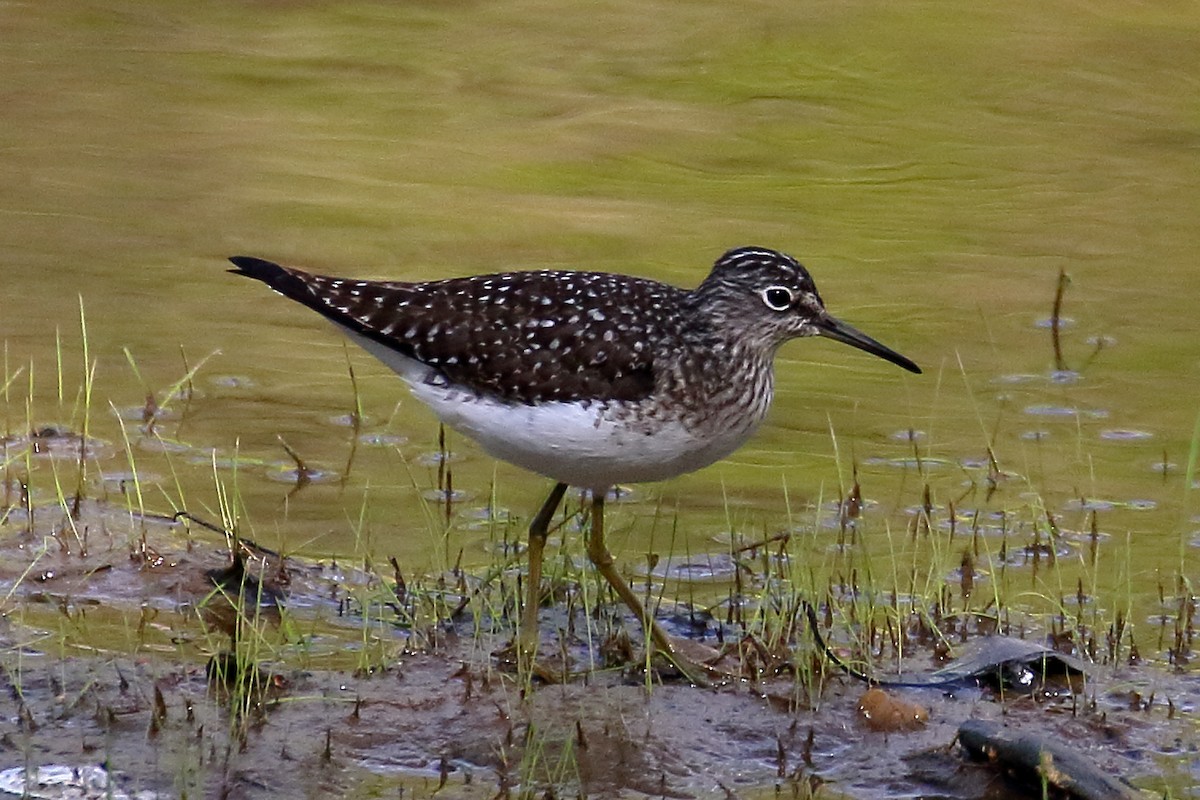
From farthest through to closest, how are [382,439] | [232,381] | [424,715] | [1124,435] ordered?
[232,381] < [1124,435] < [382,439] < [424,715]

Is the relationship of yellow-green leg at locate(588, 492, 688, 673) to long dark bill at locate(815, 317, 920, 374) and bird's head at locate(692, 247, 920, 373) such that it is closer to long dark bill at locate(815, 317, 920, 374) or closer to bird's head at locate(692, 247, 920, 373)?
bird's head at locate(692, 247, 920, 373)

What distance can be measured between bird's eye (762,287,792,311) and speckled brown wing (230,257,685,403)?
322 millimetres

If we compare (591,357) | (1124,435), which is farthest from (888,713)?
(1124,435)

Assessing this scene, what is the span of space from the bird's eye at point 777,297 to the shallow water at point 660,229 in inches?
27.0

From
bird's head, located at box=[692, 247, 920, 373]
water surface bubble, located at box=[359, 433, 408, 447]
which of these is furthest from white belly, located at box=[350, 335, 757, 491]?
water surface bubble, located at box=[359, 433, 408, 447]

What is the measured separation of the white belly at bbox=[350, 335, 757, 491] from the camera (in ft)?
21.8

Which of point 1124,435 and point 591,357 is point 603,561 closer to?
point 591,357

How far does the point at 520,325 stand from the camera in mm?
6988

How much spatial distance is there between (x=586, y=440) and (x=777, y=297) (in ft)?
3.42

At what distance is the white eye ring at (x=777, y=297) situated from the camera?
23.7 ft

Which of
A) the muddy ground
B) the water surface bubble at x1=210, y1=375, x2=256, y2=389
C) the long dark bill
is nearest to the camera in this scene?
the muddy ground

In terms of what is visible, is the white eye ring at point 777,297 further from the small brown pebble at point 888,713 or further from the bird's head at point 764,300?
the small brown pebble at point 888,713

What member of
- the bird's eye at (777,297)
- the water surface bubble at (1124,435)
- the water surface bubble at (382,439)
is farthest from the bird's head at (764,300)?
the water surface bubble at (1124,435)

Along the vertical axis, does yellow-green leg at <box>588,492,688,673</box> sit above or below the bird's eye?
below
